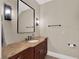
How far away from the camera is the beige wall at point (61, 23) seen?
14.2 ft

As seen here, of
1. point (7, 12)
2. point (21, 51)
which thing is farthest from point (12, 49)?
point (7, 12)

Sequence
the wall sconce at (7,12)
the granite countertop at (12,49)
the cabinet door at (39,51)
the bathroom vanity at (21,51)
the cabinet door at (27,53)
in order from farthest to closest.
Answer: the cabinet door at (39,51), the wall sconce at (7,12), the cabinet door at (27,53), the bathroom vanity at (21,51), the granite countertop at (12,49)

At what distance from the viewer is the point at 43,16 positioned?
15.8 ft

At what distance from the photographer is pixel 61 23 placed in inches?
178

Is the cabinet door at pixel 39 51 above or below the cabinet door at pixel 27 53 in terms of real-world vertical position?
below

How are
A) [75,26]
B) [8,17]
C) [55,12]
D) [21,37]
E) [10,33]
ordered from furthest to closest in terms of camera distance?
[55,12] → [75,26] → [21,37] → [10,33] → [8,17]

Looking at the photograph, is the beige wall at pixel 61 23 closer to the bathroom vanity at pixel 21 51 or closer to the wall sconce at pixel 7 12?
the bathroom vanity at pixel 21 51

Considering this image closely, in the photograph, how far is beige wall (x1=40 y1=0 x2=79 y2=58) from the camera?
4.33m

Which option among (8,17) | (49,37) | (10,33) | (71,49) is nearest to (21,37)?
(10,33)

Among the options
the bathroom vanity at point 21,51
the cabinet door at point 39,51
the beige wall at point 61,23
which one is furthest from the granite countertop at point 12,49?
the beige wall at point 61,23

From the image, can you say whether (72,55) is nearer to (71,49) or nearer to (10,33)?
(71,49)

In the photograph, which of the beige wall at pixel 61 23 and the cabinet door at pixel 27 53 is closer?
the cabinet door at pixel 27 53

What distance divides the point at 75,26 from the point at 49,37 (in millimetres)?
1195

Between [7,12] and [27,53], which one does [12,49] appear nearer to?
[27,53]
